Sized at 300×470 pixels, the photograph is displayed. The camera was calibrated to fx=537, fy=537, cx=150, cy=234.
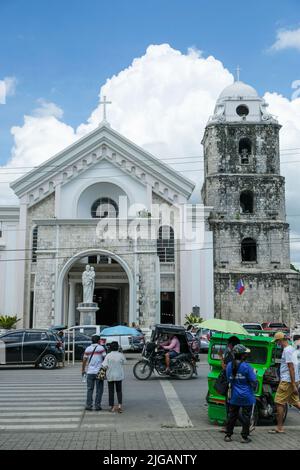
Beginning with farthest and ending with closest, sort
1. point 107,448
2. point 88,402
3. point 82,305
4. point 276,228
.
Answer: point 276,228 → point 82,305 → point 88,402 → point 107,448

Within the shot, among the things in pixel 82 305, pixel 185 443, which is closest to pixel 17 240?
pixel 82 305

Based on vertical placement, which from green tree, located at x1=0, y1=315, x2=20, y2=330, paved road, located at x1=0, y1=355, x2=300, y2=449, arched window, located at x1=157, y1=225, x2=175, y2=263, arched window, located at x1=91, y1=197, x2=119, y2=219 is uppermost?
arched window, located at x1=91, y1=197, x2=119, y2=219

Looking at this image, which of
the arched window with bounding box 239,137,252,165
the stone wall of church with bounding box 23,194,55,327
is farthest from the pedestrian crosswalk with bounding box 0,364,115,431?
the arched window with bounding box 239,137,252,165

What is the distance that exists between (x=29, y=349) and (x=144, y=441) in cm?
1200

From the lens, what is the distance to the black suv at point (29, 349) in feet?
64.2

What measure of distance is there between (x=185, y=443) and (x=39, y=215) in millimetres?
28754

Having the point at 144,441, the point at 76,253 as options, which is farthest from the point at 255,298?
the point at 144,441

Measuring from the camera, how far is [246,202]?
3997 cm

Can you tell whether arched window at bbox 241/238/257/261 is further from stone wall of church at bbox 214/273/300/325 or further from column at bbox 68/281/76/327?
column at bbox 68/281/76/327

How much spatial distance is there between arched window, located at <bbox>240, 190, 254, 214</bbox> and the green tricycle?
28.9m

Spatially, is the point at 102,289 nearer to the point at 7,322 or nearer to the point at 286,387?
the point at 7,322

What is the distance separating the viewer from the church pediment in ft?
117
